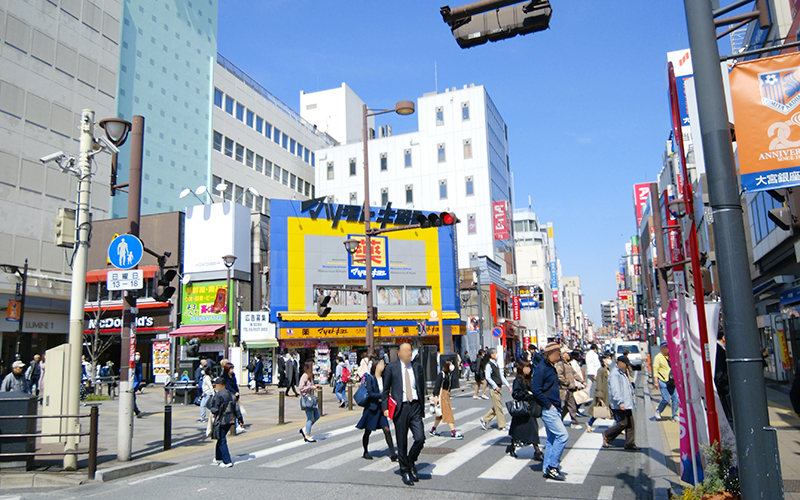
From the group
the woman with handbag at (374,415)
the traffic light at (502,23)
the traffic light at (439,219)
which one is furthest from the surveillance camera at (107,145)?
the traffic light at (502,23)

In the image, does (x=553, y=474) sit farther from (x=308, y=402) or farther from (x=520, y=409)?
(x=308, y=402)

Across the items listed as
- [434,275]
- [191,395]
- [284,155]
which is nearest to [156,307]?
[191,395]

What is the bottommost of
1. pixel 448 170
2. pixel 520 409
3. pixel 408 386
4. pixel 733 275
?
pixel 520 409

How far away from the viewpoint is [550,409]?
27.2 ft

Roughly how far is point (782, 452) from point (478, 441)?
5211 millimetres

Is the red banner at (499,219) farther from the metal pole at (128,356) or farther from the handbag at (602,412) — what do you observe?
the metal pole at (128,356)

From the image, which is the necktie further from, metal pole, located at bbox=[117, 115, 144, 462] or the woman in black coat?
metal pole, located at bbox=[117, 115, 144, 462]

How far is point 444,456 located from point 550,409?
2633mm

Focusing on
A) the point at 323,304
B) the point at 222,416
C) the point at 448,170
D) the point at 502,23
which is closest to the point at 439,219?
the point at 323,304

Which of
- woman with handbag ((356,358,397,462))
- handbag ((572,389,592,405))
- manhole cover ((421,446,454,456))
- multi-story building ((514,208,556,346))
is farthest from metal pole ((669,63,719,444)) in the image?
multi-story building ((514,208,556,346))

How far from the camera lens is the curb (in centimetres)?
893

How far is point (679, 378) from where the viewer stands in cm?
661

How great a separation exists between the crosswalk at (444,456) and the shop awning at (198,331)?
64.5ft

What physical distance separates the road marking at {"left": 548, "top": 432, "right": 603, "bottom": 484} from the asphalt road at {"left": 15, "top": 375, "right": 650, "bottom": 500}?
0.6 inches
